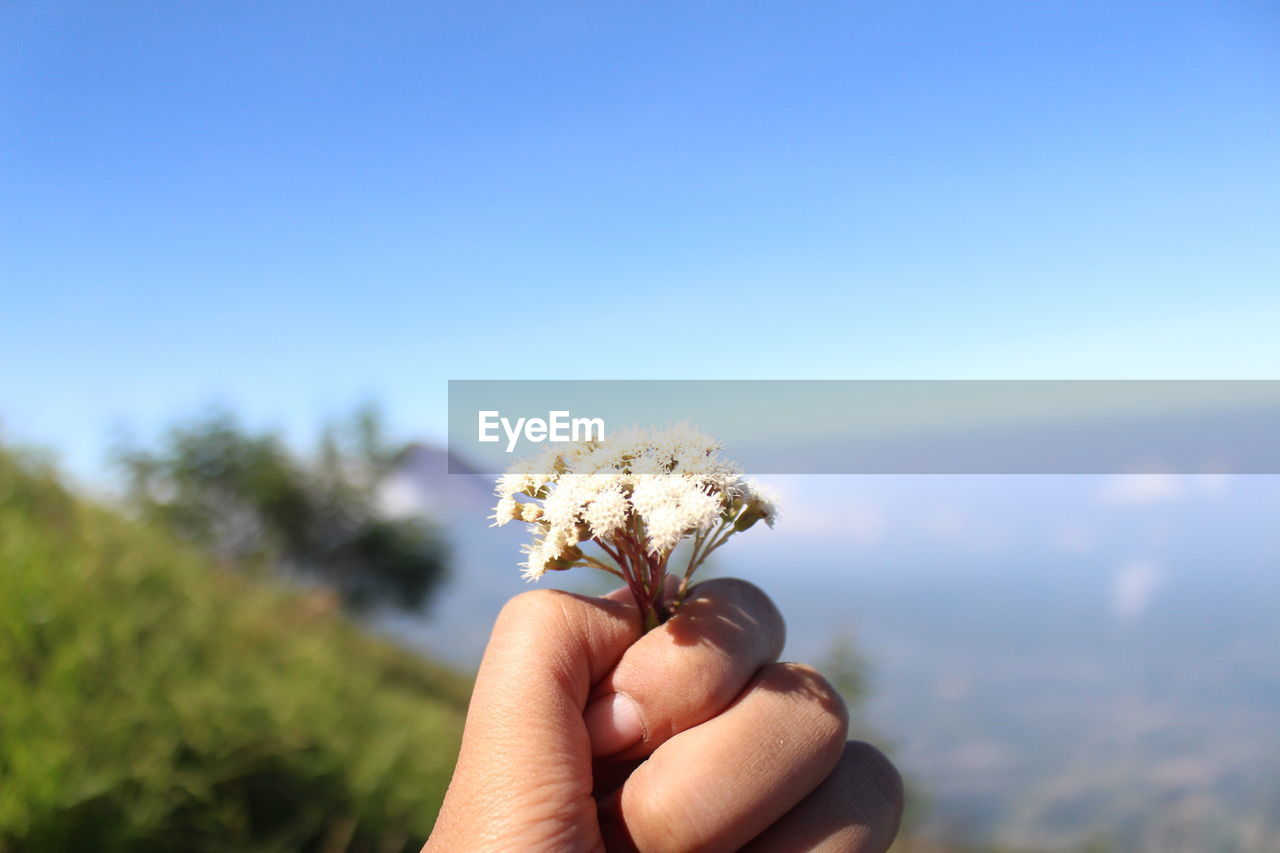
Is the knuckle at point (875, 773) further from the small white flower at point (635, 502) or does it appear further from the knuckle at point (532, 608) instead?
the knuckle at point (532, 608)

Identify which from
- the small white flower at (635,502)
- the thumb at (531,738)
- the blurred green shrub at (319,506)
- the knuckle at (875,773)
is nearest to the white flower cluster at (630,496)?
the small white flower at (635,502)

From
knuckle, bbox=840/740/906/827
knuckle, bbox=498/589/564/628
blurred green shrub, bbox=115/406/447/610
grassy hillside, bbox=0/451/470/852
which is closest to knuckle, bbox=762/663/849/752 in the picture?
knuckle, bbox=840/740/906/827

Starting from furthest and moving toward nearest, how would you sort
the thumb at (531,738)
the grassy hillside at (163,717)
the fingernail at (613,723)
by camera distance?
1. the grassy hillside at (163,717)
2. the fingernail at (613,723)
3. the thumb at (531,738)

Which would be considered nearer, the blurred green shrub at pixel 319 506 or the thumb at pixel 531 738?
the thumb at pixel 531 738

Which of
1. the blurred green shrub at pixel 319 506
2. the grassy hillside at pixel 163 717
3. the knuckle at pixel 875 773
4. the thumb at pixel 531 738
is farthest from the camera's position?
the blurred green shrub at pixel 319 506

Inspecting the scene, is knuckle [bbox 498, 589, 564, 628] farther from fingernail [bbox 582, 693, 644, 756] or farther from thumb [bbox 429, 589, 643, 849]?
fingernail [bbox 582, 693, 644, 756]

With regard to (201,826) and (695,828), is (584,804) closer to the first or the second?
(695,828)

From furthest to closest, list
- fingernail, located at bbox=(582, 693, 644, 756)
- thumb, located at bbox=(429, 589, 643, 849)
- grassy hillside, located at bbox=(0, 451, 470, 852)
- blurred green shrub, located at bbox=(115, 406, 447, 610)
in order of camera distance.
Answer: blurred green shrub, located at bbox=(115, 406, 447, 610) < grassy hillside, located at bbox=(0, 451, 470, 852) < fingernail, located at bbox=(582, 693, 644, 756) < thumb, located at bbox=(429, 589, 643, 849)
